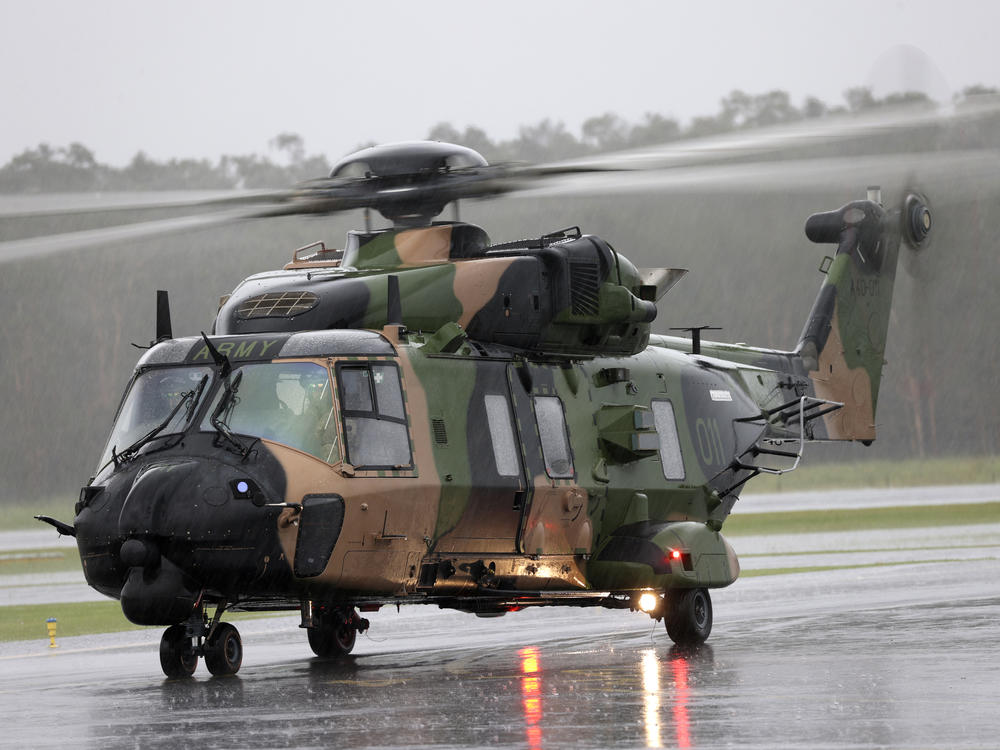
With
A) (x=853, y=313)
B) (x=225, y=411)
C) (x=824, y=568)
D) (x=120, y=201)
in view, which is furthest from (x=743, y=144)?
(x=824, y=568)

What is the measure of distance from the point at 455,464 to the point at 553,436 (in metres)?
1.49

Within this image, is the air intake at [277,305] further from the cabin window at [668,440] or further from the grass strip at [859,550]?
the grass strip at [859,550]

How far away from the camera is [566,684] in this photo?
12.4 metres

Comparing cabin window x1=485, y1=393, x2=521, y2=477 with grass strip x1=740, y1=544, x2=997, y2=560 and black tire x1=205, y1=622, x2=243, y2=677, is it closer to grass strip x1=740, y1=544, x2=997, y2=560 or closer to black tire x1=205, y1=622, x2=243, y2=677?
black tire x1=205, y1=622, x2=243, y2=677

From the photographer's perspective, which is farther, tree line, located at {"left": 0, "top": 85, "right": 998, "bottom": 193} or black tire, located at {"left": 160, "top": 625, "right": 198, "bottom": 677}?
tree line, located at {"left": 0, "top": 85, "right": 998, "bottom": 193}

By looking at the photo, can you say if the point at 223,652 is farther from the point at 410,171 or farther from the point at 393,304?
the point at 410,171

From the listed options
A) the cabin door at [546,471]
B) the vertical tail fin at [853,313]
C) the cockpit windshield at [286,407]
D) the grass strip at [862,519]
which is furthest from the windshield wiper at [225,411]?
the grass strip at [862,519]

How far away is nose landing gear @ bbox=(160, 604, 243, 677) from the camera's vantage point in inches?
529

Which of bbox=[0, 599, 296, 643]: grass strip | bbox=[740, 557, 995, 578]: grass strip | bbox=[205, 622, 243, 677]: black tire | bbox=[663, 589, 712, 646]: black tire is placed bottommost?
bbox=[740, 557, 995, 578]: grass strip

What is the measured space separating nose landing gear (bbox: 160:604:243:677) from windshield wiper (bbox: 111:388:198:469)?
149 centimetres

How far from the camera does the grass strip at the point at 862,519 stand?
4344cm

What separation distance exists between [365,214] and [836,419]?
7.82m

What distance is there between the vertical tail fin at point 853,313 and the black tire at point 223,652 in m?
9.17

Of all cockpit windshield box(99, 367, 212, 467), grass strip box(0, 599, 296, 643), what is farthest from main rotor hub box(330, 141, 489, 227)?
grass strip box(0, 599, 296, 643)
